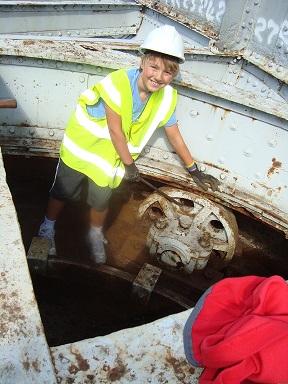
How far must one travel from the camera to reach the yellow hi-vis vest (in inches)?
96.5

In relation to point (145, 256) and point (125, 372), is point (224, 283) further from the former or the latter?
point (145, 256)

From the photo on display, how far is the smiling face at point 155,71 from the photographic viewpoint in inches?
86.7

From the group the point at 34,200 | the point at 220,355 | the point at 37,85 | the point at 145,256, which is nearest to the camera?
the point at 220,355

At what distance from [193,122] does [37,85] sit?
1.26 m

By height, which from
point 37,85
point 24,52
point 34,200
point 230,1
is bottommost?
point 34,200

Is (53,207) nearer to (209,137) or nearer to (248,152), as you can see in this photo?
(209,137)

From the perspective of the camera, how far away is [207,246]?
3254 millimetres

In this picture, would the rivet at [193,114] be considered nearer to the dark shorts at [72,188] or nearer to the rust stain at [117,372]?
the dark shorts at [72,188]

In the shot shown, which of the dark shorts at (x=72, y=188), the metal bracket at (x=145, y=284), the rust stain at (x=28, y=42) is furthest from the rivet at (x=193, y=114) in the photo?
the rust stain at (x=28, y=42)

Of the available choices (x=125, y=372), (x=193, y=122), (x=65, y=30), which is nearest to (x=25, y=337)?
(x=125, y=372)

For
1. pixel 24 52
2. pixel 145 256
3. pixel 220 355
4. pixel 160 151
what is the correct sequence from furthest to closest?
1. pixel 145 256
2. pixel 160 151
3. pixel 24 52
4. pixel 220 355

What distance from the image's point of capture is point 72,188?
295 cm

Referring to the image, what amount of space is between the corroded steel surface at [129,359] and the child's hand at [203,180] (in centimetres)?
164

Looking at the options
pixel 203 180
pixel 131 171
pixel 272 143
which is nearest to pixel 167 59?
pixel 131 171
